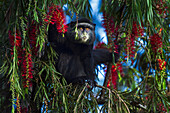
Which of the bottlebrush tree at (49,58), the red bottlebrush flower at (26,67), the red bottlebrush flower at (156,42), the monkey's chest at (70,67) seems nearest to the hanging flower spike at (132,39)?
the bottlebrush tree at (49,58)

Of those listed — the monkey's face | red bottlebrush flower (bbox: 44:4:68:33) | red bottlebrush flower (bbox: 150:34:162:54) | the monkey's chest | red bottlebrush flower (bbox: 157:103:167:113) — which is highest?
red bottlebrush flower (bbox: 44:4:68:33)

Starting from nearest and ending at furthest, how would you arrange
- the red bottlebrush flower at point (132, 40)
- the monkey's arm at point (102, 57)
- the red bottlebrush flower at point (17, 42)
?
the red bottlebrush flower at point (17, 42) → the red bottlebrush flower at point (132, 40) → the monkey's arm at point (102, 57)

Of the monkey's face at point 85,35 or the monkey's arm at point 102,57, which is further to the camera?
the monkey's arm at point 102,57

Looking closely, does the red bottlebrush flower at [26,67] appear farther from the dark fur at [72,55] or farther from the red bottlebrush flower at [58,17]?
the dark fur at [72,55]

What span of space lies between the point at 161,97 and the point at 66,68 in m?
0.54

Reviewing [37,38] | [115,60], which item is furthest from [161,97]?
[37,38]

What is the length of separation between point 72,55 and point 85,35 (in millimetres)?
167

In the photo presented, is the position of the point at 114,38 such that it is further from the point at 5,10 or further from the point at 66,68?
the point at 5,10

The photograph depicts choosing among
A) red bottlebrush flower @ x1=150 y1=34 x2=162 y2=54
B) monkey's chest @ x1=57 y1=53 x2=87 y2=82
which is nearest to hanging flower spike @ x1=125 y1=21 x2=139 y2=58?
red bottlebrush flower @ x1=150 y1=34 x2=162 y2=54

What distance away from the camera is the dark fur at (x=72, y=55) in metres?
1.50

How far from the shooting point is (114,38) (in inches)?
60.5

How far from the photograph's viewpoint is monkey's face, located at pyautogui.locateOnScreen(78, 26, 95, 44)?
147cm

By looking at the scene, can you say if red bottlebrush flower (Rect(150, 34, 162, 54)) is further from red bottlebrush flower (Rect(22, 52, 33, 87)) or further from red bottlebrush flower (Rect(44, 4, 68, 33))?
red bottlebrush flower (Rect(22, 52, 33, 87))

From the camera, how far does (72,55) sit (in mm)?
1579
